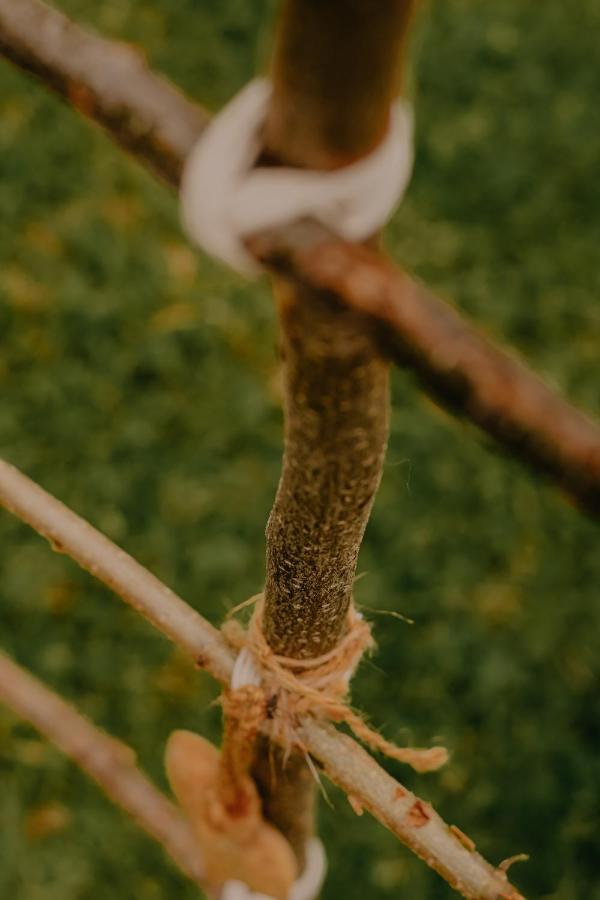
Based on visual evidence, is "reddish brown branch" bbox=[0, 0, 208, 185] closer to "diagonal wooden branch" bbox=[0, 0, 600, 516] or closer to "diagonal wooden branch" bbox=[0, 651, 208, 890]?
"diagonal wooden branch" bbox=[0, 0, 600, 516]

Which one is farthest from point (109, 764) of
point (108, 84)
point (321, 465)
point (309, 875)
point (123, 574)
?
point (108, 84)

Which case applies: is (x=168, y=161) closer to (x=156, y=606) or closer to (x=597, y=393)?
(x=156, y=606)

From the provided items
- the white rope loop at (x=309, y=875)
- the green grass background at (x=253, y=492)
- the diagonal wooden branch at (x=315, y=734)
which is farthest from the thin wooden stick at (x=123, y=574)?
the green grass background at (x=253, y=492)

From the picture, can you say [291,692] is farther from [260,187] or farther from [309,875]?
[260,187]

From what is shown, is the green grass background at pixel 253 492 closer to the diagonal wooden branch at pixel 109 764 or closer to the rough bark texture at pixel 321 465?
the diagonal wooden branch at pixel 109 764

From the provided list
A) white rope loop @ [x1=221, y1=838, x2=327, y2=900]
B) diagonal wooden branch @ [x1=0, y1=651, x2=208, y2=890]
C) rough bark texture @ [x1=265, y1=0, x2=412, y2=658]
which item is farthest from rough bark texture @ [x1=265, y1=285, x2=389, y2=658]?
diagonal wooden branch @ [x1=0, y1=651, x2=208, y2=890]

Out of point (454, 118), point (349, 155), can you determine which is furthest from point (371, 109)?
point (454, 118)
